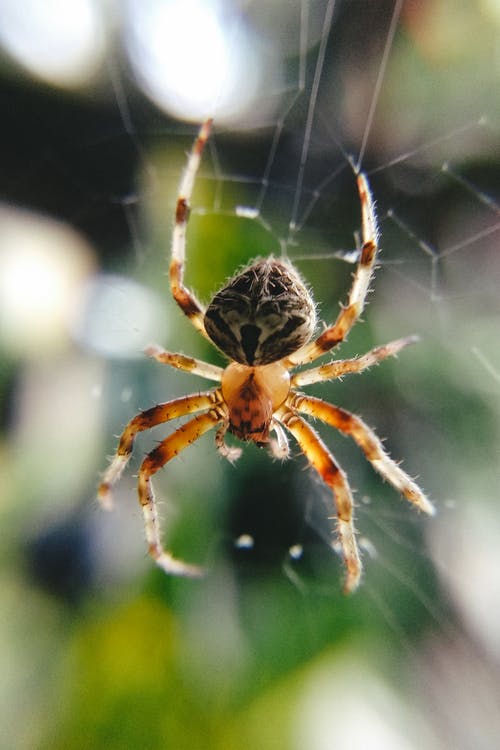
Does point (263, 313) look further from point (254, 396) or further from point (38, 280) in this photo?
point (38, 280)

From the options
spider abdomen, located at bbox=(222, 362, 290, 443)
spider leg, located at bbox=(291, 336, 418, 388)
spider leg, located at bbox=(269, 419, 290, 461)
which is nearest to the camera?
spider leg, located at bbox=(291, 336, 418, 388)

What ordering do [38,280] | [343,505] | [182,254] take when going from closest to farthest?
[343,505] → [182,254] → [38,280]

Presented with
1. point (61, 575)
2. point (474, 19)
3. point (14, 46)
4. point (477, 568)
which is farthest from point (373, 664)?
point (14, 46)

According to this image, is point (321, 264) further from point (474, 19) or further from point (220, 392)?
point (474, 19)

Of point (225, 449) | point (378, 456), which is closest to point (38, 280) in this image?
point (225, 449)

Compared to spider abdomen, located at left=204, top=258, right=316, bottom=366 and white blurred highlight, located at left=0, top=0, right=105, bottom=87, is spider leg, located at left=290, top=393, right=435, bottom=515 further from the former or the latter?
white blurred highlight, located at left=0, top=0, right=105, bottom=87

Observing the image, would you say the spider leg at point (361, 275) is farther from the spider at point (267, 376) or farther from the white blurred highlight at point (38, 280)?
the white blurred highlight at point (38, 280)

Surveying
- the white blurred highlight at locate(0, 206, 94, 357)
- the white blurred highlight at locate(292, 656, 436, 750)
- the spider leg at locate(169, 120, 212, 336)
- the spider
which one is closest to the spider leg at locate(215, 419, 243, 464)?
the spider
